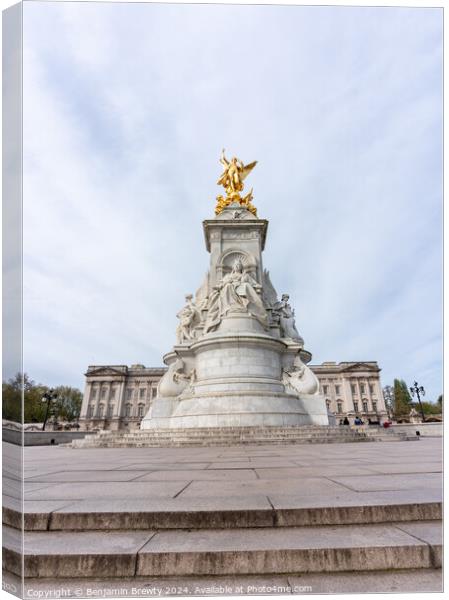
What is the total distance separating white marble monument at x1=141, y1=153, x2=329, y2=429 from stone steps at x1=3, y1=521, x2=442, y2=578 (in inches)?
427

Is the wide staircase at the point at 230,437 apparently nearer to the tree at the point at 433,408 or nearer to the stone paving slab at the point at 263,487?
the tree at the point at 433,408

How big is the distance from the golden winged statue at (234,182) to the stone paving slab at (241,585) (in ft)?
76.0

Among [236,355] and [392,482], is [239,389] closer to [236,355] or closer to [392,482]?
[236,355]

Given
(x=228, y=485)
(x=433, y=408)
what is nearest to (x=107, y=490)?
(x=228, y=485)

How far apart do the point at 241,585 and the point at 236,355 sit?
13101 mm

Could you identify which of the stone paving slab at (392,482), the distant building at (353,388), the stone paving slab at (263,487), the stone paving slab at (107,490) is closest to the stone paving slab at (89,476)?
the stone paving slab at (107,490)

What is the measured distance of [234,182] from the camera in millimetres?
25016

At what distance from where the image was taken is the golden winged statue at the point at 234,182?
970 inches

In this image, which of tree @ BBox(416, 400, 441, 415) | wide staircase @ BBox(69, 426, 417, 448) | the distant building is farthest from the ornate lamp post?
wide staircase @ BBox(69, 426, 417, 448)

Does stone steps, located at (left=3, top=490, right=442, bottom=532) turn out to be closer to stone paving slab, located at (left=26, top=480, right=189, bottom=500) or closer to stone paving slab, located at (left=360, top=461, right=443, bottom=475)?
stone paving slab, located at (left=26, top=480, right=189, bottom=500)

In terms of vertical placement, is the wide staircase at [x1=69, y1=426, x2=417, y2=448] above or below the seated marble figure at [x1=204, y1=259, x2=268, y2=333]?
below

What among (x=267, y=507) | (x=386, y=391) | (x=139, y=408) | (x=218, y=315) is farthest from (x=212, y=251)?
(x=386, y=391)

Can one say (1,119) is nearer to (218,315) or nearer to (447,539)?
(447,539)

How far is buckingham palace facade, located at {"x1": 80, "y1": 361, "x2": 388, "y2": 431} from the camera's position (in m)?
72.1
